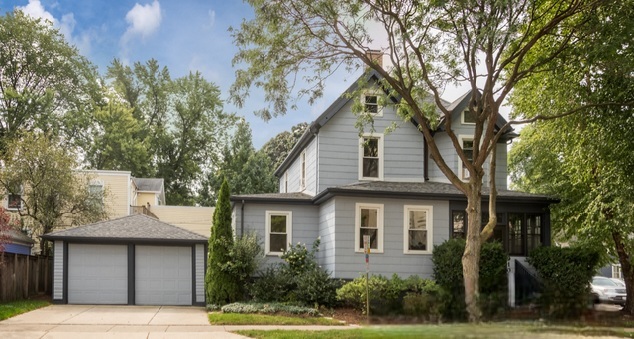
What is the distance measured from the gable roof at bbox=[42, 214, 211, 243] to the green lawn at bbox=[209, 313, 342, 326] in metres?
5.57

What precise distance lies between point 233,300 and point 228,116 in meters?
31.2

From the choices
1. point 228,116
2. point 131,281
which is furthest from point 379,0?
point 228,116

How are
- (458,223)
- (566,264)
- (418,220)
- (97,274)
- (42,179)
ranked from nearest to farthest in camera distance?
1. (566,264)
2. (418,220)
3. (458,223)
4. (97,274)
5. (42,179)

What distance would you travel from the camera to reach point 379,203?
67.6ft

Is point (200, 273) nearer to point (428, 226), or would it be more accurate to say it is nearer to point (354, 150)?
point (354, 150)

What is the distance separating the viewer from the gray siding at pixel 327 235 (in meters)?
20.4

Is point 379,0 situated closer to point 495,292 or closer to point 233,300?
point 233,300

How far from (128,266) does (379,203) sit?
907 cm

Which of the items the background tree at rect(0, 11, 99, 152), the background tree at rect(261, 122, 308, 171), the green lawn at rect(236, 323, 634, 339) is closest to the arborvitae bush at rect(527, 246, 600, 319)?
→ the green lawn at rect(236, 323, 634, 339)

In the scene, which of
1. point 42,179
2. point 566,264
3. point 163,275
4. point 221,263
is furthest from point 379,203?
point 42,179

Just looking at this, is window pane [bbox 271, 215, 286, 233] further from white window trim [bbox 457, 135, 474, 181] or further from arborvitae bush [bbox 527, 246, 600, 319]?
arborvitae bush [bbox 527, 246, 600, 319]

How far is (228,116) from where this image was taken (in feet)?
165

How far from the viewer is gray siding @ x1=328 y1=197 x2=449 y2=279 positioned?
66.0ft

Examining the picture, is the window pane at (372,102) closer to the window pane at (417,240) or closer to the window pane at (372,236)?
the window pane at (372,236)
